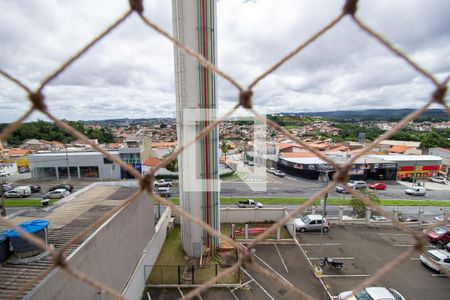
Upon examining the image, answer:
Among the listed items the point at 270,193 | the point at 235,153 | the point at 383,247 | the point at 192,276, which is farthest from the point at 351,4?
the point at 235,153

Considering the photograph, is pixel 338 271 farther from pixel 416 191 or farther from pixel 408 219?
pixel 416 191

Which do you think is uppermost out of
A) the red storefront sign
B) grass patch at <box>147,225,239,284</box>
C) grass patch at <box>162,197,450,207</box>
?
the red storefront sign

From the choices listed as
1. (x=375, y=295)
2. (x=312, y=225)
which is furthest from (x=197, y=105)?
(x=312, y=225)

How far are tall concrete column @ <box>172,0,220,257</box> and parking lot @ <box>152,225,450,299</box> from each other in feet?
6.38

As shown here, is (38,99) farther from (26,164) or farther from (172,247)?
(26,164)

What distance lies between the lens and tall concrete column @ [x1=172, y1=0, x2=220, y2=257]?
564 centimetres

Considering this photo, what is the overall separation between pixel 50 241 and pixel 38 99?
11.8ft

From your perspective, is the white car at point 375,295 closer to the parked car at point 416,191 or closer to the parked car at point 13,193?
the parked car at point 416,191

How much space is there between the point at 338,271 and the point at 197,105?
5547mm

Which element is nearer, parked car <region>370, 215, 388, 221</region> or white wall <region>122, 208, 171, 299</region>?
white wall <region>122, 208, 171, 299</region>

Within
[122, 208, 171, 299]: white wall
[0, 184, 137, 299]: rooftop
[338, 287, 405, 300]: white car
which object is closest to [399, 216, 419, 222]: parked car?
[338, 287, 405, 300]: white car

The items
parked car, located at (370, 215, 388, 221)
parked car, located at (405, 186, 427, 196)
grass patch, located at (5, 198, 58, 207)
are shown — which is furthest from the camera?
parked car, located at (405, 186, 427, 196)

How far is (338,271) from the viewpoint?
6.32 meters

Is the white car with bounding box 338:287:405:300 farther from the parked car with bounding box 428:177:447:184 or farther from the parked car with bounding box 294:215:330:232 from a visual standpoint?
the parked car with bounding box 428:177:447:184
